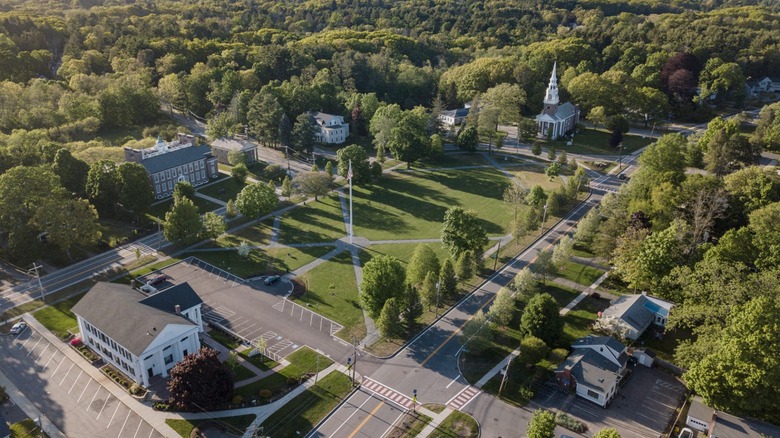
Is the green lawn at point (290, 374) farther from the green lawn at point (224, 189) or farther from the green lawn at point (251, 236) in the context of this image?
the green lawn at point (224, 189)

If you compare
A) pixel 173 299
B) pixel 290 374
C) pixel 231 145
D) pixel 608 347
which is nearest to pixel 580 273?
pixel 608 347

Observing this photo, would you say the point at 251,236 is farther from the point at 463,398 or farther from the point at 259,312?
the point at 463,398

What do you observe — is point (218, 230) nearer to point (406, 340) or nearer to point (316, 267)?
point (316, 267)

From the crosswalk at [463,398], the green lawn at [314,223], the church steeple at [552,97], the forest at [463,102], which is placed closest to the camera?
the crosswalk at [463,398]

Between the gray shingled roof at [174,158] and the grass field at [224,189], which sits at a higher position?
the gray shingled roof at [174,158]

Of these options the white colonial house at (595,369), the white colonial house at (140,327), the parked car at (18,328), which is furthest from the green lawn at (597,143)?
the parked car at (18,328)

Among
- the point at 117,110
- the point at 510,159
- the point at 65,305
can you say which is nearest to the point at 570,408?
the point at 65,305
